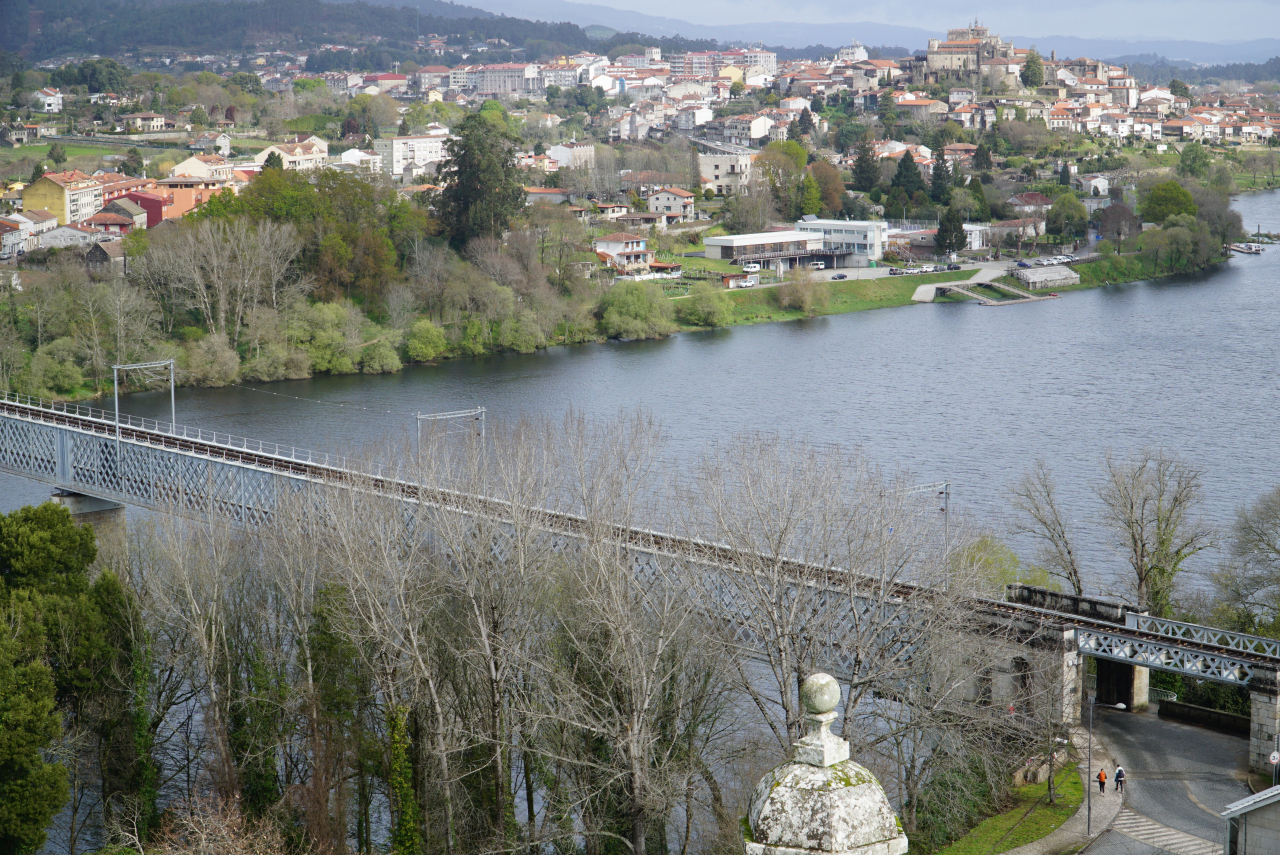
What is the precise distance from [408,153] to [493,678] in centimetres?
7537

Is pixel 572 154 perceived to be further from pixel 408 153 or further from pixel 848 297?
pixel 848 297

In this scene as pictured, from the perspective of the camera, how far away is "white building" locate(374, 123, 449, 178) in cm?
8451

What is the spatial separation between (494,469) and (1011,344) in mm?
29154

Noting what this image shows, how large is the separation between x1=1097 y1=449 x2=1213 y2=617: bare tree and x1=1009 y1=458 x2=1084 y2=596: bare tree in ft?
2.84

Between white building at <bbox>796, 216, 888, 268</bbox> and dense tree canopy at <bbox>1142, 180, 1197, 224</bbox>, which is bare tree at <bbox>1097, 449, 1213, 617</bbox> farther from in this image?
dense tree canopy at <bbox>1142, 180, 1197, 224</bbox>

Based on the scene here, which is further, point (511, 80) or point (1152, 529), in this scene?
point (511, 80)

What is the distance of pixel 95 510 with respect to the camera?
88.9 feet

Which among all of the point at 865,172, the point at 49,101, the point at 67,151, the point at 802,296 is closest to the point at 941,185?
the point at 865,172

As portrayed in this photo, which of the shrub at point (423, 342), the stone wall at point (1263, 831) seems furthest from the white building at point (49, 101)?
the stone wall at point (1263, 831)

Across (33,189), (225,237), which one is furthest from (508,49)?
(225,237)

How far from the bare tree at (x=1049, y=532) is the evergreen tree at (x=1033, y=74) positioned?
3670 inches

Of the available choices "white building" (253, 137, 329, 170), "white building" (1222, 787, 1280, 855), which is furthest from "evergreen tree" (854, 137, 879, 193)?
"white building" (1222, 787, 1280, 855)

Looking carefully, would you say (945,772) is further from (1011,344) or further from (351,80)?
(351,80)

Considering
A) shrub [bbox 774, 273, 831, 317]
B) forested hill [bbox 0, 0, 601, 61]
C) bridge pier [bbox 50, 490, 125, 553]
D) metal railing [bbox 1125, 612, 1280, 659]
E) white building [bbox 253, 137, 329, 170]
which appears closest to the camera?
metal railing [bbox 1125, 612, 1280, 659]
